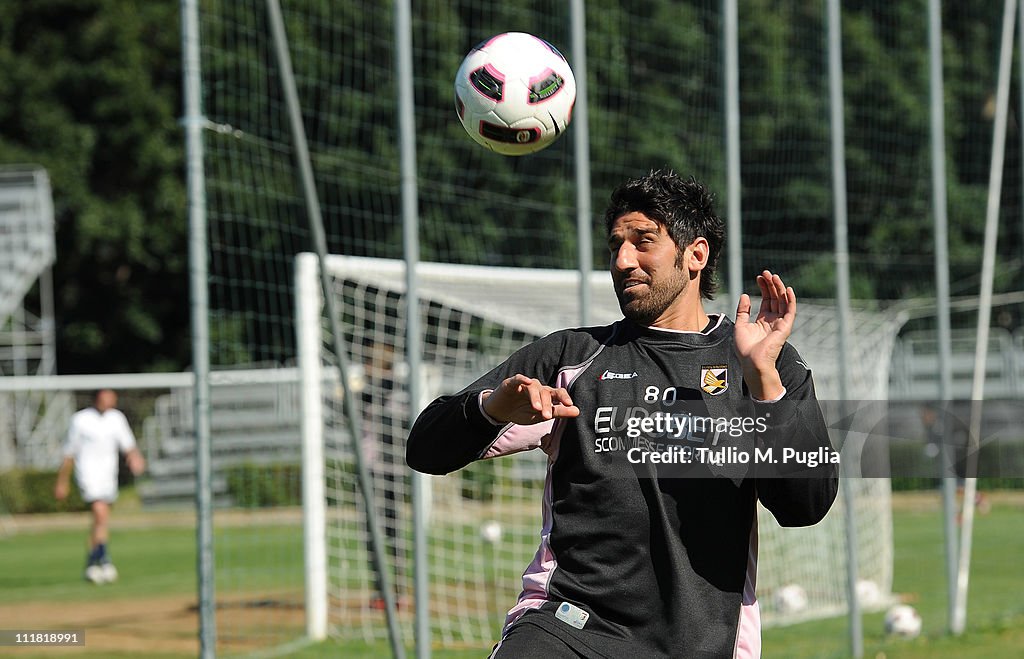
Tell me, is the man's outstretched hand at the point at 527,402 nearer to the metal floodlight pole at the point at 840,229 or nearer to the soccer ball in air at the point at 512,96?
the soccer ball in air at the point at 512,96

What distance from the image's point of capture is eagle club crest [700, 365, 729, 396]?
3697 millimetres

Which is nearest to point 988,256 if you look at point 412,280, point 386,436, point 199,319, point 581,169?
point 581,169

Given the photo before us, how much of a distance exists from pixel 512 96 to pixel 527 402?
67.0 inches

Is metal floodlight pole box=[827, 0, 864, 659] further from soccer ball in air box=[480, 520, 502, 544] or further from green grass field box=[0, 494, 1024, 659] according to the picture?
soccer ball in air box=[480, 520, 502, 544]

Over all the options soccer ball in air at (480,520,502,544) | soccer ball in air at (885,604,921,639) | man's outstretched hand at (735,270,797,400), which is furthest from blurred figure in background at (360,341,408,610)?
man's outstretched hand at (735,270,797,400)

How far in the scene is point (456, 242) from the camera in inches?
819

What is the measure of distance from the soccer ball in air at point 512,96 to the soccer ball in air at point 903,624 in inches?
230

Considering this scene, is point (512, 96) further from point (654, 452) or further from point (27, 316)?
point (27, 316)

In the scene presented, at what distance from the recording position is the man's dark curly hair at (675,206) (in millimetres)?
3854

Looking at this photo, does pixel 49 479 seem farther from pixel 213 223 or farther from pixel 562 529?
pixel 562 529

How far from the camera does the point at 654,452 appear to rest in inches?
143

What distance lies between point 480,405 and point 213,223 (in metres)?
4.48

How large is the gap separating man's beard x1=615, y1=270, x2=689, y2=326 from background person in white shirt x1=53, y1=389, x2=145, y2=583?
11.4 metres
